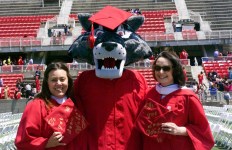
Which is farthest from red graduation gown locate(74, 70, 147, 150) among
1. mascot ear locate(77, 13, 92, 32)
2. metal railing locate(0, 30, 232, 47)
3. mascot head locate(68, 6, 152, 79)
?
metal railing locate(0, 30, 232, 47)

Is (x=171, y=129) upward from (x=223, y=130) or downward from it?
upward

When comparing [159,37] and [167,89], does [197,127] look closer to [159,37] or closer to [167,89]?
[167,89]

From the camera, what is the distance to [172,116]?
4.12m

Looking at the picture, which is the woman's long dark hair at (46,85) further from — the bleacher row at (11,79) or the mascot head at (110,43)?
the bleacher row at (11,79)

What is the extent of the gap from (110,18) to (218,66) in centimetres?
2002

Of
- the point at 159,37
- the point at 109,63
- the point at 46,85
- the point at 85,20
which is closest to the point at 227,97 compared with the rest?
the point at 159,37

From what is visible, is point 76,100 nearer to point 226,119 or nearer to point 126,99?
point 126,99

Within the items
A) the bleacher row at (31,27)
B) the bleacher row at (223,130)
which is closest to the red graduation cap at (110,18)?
the bleacher row at (223,130)

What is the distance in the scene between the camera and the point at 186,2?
35.6 meters

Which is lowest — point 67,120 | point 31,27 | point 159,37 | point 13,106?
point 13,106

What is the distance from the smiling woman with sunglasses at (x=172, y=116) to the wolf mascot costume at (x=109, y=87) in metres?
0.22

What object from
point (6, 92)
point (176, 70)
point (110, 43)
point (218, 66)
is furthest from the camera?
point (218, 66)

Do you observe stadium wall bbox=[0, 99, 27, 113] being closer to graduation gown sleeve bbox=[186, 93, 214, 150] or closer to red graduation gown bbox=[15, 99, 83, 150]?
red graduation gown bbox=[15, 99, 83, 150]

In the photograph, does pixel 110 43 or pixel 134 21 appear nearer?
pixel 110 43
